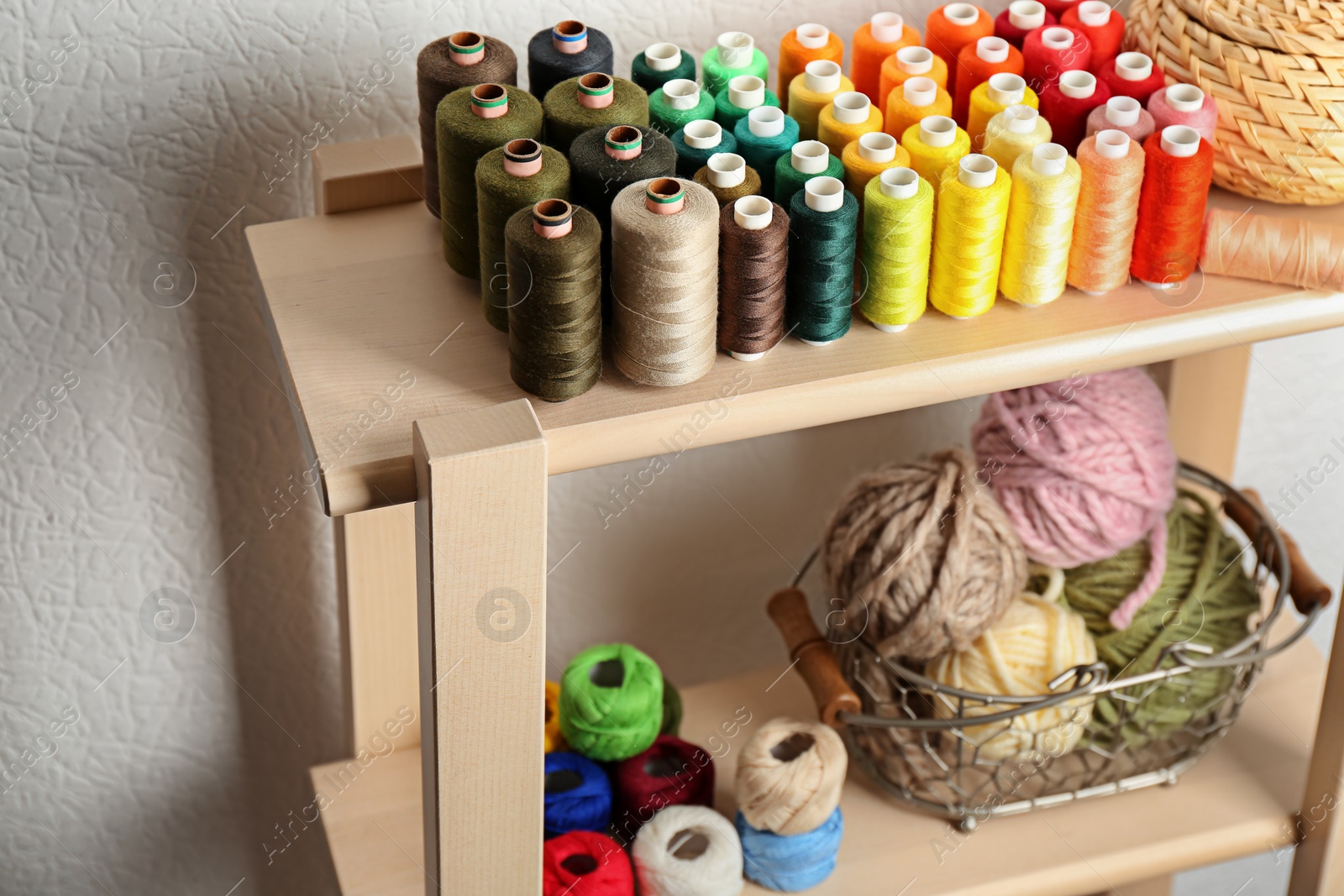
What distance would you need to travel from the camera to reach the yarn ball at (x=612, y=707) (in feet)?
2.86

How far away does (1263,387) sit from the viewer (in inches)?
45.4

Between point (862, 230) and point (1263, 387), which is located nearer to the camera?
point (862, 230)

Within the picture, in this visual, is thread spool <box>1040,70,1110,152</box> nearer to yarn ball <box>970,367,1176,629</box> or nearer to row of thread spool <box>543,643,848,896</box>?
yarn ball <box>970,367,1176,629</box>

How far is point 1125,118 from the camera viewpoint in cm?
67

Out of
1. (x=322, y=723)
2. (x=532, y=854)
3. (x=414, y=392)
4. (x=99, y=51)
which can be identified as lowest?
(x=322, y=723)

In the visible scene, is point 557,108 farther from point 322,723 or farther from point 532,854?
point 322,723

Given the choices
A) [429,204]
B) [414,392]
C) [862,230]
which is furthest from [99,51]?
[862,230]

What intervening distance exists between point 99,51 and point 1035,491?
0.62 metres

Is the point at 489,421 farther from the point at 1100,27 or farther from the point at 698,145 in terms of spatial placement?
the point at 1100,27

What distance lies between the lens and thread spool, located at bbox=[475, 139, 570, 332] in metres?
0.61

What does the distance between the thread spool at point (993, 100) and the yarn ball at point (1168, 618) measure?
33 centimetres

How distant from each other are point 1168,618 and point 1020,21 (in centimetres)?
40

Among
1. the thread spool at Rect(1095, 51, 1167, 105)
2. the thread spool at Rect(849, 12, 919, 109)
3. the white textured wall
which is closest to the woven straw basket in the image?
the thread spool at Rect(1095, 51, 1167, 105)

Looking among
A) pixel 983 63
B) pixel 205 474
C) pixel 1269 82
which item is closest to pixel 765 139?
pixel 983 63
